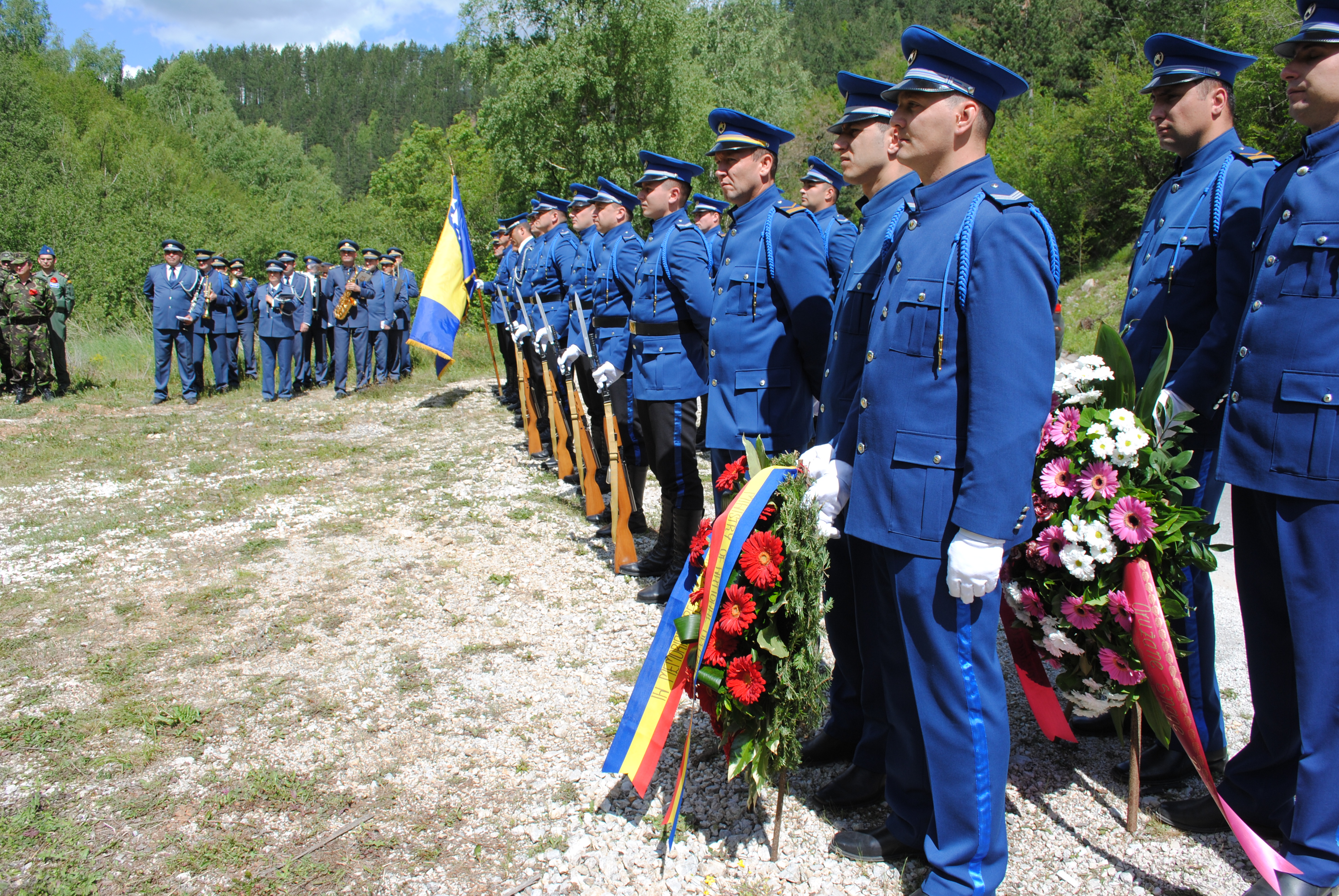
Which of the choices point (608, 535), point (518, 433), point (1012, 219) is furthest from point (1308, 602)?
point (518, 433)

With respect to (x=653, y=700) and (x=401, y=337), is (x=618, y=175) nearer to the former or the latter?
(x=401, y=337)

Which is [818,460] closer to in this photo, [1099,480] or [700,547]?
[700,547]

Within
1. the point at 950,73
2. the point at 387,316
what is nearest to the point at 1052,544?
the point at 950,73

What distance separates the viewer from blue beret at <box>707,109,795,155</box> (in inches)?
149

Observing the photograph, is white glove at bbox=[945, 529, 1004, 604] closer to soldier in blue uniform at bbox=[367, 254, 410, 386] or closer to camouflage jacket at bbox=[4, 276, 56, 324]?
soldier in blue uniform at bbox=[367, 254, 410, 386]

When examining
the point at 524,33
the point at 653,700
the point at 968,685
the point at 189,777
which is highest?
the point at 524,33

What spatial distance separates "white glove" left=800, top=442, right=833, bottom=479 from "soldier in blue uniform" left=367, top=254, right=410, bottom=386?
11873 mm

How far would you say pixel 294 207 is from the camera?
145 feet

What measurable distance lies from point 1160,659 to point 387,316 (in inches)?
498

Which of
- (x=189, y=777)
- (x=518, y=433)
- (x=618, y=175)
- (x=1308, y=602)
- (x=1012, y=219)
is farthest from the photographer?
(x=618, y=175)

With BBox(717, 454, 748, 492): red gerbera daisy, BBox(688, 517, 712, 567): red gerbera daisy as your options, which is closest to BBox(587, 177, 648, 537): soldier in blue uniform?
BBox(717, 454, 748, 492): red gerbera daisy

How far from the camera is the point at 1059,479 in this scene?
8.71 feet

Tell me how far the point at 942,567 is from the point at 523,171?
23.6 meters

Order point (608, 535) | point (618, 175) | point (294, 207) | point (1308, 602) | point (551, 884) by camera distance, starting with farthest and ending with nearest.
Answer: point (294, 207) < point (618, 175) < point (608, 535) < point (551, 884) < point (1308, 602)
